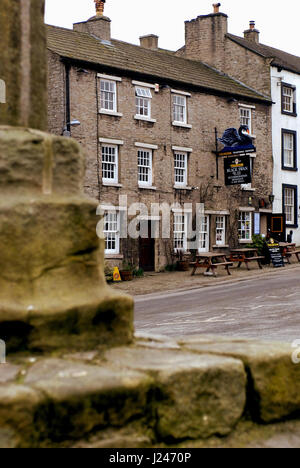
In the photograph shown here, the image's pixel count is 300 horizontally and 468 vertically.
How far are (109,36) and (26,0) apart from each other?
84.3 ft

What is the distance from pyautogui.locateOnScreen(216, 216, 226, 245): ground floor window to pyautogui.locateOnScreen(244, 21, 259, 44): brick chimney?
41.0 ft

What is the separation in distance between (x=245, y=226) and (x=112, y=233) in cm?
845

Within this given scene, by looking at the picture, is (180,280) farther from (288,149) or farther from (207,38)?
(207,38)

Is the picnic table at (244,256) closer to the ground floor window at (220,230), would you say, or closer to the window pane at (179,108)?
the ground floor window at (220,230)

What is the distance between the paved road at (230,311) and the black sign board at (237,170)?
746 centimetres

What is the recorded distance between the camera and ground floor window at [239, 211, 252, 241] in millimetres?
31594

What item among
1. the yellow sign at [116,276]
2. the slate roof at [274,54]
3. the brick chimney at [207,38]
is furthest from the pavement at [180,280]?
the brick chimney at [207,38]

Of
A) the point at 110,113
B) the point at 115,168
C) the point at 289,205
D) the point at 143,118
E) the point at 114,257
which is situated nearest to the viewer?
the point at 114,257

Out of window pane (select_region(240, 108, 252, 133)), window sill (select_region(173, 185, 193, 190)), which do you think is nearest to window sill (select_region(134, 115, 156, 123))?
window sill (select_region(173, 185, 193, 190))

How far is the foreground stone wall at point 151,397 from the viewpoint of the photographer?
2.96 metres

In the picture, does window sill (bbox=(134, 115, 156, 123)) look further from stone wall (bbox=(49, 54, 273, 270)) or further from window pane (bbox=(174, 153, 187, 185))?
window pane (bbox=(174, 153, 187, 185))

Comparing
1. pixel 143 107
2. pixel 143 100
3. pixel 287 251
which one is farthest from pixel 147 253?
pixel 287 251

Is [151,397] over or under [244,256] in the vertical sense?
over

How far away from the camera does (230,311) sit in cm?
1481
